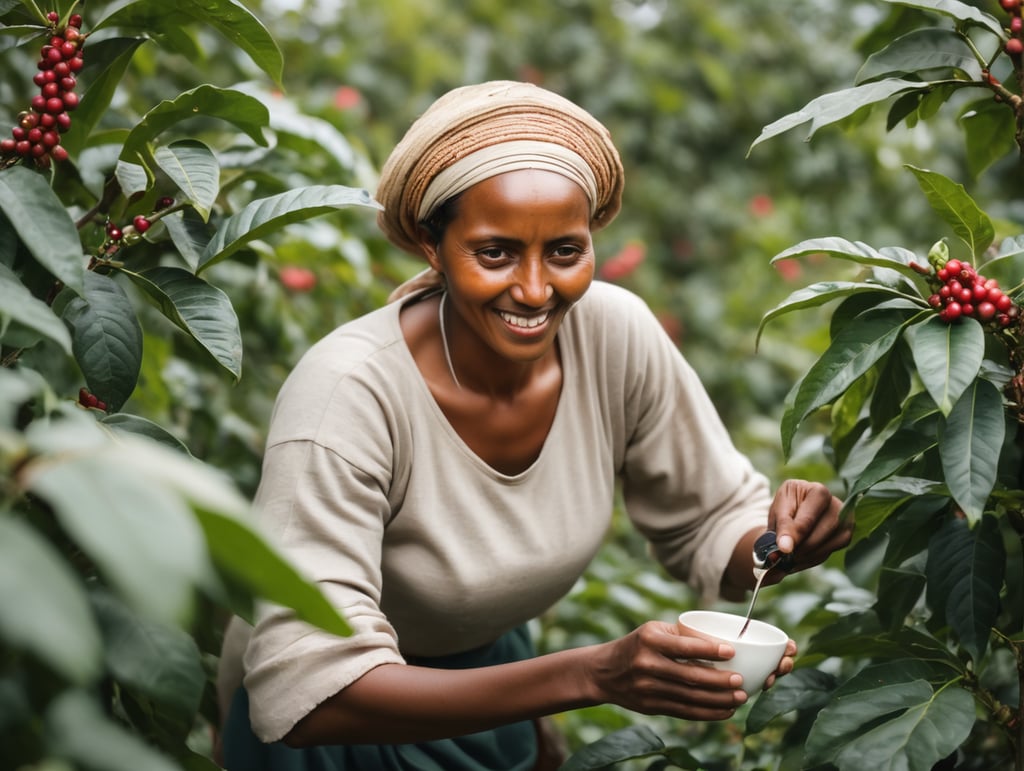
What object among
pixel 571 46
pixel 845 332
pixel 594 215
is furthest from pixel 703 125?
pixel 845 332

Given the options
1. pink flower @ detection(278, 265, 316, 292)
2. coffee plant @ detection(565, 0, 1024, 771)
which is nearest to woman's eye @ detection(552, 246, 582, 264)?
coffee plant @ detection(565, 0, 1024, 771)

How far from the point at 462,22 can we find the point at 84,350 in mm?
3874

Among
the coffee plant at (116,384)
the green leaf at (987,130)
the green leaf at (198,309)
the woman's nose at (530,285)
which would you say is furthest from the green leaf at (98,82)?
the green leaf at (987,130)

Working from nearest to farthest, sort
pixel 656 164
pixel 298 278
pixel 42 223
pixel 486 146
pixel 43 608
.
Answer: pixel 43 608 < pixel 42 223 < pixel 486 146 < pixel 298 278 < pixel 656 164

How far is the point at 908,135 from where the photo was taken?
4.76m

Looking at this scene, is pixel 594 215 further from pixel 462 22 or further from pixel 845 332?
pixel 462 22

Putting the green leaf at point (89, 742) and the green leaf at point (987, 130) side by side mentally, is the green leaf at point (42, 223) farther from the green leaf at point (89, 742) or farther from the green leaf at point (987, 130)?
the green leaf at point (987, 130)

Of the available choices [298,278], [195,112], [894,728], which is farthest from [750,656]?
[298,278]

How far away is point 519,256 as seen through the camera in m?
1.67

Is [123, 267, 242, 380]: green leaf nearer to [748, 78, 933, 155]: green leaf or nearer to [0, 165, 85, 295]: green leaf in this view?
[0, 165, 85, 295]: green leaf

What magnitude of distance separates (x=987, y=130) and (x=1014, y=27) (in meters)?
0.29

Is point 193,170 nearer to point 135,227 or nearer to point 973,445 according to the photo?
point 135,227

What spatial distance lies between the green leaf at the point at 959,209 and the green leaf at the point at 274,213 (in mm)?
722

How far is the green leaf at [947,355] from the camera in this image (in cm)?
125
